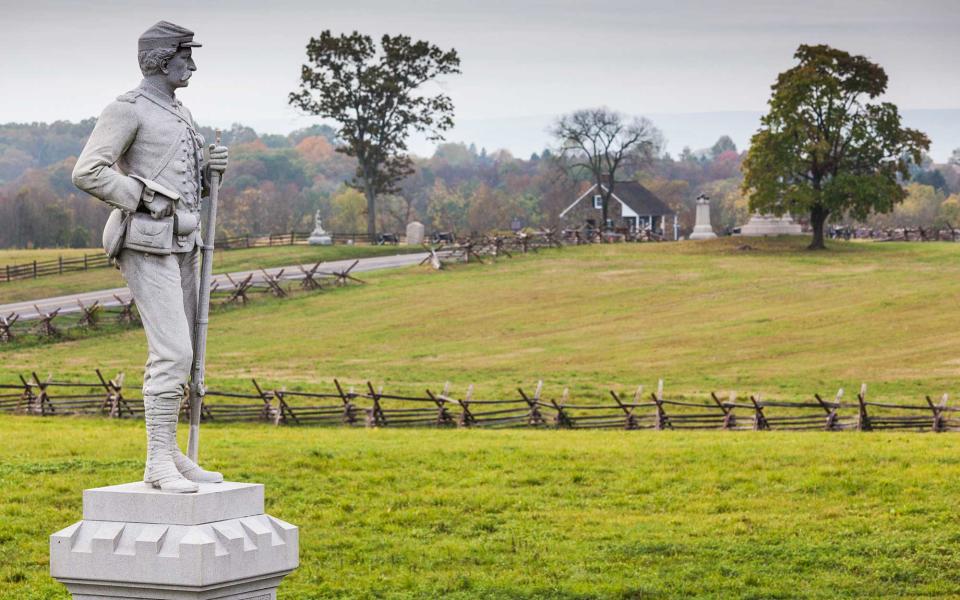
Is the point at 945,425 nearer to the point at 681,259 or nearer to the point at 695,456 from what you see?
the point at 695,456

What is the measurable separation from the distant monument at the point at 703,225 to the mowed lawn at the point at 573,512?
58438 millimetres

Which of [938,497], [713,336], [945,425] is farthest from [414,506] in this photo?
[713,336]

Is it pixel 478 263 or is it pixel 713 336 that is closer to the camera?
pixel 713 336

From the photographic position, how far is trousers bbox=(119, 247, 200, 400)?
1020 cm

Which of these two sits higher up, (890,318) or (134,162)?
(134,162)

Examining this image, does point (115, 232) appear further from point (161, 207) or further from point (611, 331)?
point (611, 331)

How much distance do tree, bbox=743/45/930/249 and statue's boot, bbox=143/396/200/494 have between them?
213 ft

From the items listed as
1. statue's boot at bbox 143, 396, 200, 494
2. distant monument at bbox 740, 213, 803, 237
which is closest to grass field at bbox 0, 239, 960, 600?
statue's boot at bbox 143, 396, 200, 494

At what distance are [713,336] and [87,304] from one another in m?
26.1

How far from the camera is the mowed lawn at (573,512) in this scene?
17.3 metres

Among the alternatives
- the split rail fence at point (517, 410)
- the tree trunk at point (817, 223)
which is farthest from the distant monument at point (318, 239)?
the split rail fence at point (517, 410)

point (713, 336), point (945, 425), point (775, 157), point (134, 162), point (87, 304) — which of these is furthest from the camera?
point (775, 157)

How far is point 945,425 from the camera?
3184 centimetres

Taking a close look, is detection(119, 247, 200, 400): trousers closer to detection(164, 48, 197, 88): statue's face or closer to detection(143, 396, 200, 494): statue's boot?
detection(143, 396, 200, 494): statue's boot
